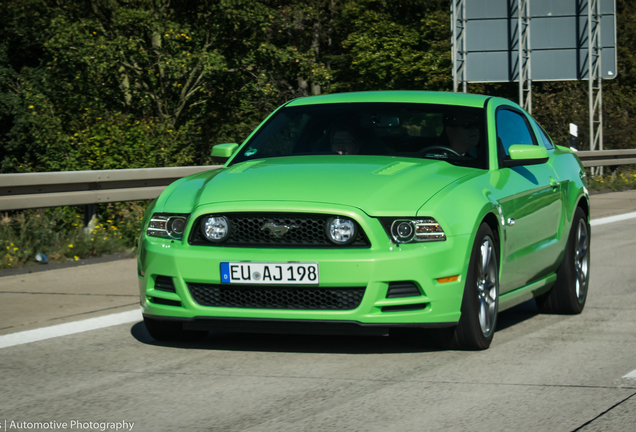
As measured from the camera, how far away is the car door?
20.8 ft

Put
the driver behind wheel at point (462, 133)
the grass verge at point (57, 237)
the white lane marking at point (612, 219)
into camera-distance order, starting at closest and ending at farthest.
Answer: the driver behind wheel at point (462, 133) → the grass verge at point (57, 237) → the white lane marking at point (612, 219)

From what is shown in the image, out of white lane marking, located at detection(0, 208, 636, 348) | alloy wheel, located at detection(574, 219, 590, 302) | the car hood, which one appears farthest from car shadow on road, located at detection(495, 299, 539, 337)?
white lane marking, located at detection(0, 208, 636, 348)

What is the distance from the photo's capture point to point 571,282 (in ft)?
24.3

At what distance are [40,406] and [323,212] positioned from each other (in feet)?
5.54

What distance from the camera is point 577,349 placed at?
6082mm

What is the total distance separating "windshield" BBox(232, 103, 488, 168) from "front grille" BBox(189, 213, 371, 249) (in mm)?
1251

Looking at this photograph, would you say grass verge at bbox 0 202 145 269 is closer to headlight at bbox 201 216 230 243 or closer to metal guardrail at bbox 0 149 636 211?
metal guardrail at bbox 0 149 636 211

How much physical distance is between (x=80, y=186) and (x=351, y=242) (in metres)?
6.11

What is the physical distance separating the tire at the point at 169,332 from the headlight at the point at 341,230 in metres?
1.14

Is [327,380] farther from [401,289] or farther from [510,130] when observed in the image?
[510,130]

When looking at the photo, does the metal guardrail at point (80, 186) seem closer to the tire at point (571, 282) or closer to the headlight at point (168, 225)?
the headlight at point (168, 225)

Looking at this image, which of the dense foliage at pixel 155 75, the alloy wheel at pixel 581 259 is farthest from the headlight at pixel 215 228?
the dense foliage at pixel 155 75

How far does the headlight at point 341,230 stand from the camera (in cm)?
543

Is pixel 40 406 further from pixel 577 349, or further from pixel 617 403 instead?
pixel 577 349
